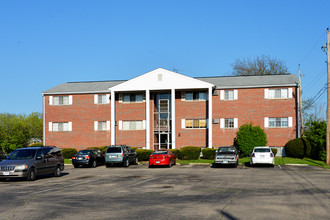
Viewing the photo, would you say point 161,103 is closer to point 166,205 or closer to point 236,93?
point 236,93

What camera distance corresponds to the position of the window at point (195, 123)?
139 feet

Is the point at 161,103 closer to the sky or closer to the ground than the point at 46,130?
closer to the sky

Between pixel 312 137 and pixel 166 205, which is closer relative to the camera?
pixel 166 205

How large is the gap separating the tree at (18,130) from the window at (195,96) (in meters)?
28.5

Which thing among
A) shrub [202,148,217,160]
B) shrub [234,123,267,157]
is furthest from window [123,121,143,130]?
shrub [234,123,267,157]

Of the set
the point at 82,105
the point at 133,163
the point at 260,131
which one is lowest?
the point at 133,163

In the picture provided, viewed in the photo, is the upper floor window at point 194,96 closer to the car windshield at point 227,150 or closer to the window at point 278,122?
the window at point 278,122

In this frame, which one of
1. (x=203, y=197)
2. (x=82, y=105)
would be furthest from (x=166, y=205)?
(x=82, y=105)

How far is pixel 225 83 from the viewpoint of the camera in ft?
141

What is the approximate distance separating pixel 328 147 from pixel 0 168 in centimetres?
2324

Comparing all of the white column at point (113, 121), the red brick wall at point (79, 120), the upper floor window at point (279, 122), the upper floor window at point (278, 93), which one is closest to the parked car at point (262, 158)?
the upper floor window at point (279, 122)

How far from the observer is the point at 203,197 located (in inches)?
527

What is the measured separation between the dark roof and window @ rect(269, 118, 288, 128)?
3.54 m

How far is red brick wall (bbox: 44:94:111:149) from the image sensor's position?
44.4 meters
